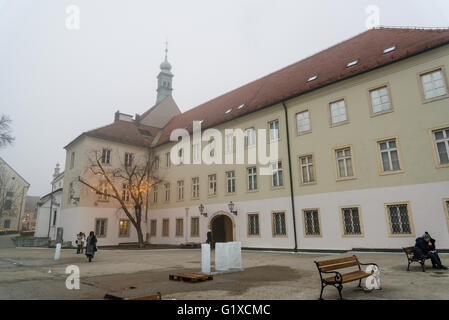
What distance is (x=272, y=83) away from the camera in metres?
26.3

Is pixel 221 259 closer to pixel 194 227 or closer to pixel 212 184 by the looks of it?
pixel 212 184

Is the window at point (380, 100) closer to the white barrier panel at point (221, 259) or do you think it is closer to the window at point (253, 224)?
the window at point (253, 224)

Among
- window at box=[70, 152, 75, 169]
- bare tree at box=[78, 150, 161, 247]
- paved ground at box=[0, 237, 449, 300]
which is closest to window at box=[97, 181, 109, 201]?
bare tree at box=[78, 150, 161, 247]

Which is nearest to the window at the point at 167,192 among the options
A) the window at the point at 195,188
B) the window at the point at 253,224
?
the window at the point at 195,188

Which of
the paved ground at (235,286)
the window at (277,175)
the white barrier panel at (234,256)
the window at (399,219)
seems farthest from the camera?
the window at (277,175)

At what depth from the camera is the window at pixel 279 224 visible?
67.3 ft

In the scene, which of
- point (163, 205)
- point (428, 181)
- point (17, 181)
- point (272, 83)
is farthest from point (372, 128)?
point (17, 181)

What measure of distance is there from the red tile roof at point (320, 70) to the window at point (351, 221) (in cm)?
841

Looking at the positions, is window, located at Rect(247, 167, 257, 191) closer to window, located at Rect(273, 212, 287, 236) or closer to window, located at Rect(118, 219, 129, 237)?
window, located at Rect(273, 212, 287, 236)

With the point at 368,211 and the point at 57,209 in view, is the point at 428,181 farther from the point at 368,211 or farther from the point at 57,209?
the point at 57,209

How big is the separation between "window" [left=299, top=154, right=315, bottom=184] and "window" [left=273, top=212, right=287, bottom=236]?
2.92 meters

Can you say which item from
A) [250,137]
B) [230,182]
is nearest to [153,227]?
[230,182]

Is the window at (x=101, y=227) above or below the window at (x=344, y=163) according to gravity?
below

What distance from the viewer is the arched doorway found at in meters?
25.9
